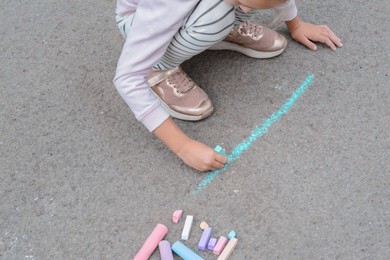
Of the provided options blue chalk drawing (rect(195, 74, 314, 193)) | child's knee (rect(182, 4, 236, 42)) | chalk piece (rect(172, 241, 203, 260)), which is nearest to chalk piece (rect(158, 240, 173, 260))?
chalk piece (rect(172, 241, 203, 260))

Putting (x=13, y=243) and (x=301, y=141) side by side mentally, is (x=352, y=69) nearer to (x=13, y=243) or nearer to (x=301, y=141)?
(x=301, y=141)

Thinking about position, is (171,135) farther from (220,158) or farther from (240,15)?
(240,15)

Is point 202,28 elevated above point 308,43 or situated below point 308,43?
above

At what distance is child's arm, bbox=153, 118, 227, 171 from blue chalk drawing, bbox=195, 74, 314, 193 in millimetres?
28

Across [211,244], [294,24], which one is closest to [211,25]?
[294,24]

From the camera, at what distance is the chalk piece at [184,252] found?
1005 mm

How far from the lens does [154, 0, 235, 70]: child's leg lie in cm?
109

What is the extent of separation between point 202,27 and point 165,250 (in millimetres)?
505

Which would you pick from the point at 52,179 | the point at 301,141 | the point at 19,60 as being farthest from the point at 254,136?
the point at 19,60

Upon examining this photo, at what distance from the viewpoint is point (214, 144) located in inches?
47.9

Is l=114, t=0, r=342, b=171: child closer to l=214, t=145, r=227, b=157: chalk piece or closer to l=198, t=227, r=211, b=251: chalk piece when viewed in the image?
l=214, t=145, r=227, b=157: chalk piece

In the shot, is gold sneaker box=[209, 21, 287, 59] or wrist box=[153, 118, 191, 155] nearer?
wrist box=[153, 118, 191, 155]

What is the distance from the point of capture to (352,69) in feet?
4.40

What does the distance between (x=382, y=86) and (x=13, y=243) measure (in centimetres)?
101
